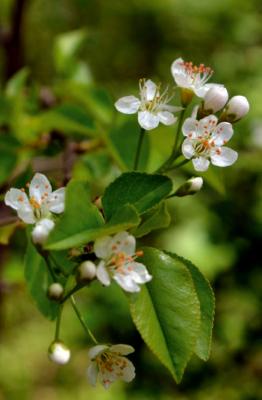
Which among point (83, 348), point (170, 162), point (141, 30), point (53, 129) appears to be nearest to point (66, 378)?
point (83, 348)

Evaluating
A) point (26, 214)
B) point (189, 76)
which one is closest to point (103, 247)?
point (26, 214)

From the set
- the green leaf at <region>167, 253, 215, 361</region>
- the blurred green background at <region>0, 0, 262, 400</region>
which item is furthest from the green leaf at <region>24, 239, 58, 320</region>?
the blurred green background at <region>0, 0, 262, 400</region>

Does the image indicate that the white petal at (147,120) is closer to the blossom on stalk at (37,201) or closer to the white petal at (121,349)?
the blossom on stalk at (37,201)

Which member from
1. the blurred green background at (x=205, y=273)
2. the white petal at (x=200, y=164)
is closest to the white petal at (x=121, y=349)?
the white petal at (x=200, y=164)

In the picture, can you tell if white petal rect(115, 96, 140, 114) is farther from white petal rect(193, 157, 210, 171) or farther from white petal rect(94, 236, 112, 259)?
white petal rect(94, 236, 112, 259)

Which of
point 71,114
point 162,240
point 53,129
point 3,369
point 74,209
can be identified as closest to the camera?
point 74,209

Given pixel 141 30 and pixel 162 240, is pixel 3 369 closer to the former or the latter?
pixel 162 240

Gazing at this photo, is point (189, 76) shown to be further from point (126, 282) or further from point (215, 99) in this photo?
point (126, 282)
